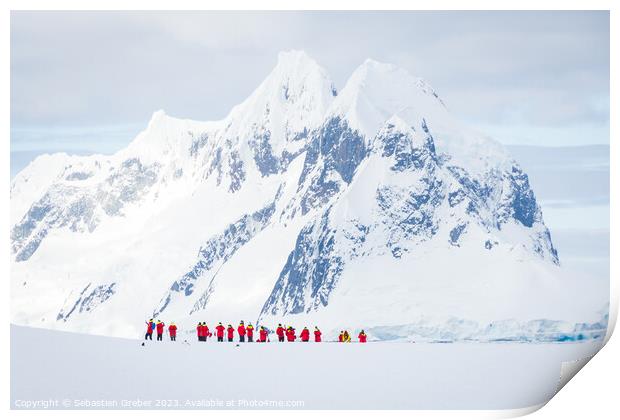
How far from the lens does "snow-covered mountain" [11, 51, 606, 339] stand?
317 ft

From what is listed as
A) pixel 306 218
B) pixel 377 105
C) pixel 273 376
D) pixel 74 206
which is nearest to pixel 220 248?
pixel 306 218

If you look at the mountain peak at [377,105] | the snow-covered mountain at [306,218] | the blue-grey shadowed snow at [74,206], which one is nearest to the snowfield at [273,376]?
the blue-grey shadowed snow at [74,206]

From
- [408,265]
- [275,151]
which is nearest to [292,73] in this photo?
[275,151]

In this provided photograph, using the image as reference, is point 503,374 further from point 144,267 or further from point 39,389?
point 144,267

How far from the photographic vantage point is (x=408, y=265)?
4377 inches

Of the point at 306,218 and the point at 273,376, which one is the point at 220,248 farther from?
the point at 273,376

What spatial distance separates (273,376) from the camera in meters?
23.3

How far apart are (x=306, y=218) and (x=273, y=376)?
378 feet

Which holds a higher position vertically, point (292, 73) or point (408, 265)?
point (292, 73)

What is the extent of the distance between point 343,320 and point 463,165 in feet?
160

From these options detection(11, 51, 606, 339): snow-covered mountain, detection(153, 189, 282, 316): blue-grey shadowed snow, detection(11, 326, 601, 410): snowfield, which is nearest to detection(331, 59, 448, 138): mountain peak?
detection(11, 51, 606, 339): snow-covered mountain

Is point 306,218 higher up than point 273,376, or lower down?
higher up

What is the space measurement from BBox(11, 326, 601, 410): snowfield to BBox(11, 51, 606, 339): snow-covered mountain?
50.3m

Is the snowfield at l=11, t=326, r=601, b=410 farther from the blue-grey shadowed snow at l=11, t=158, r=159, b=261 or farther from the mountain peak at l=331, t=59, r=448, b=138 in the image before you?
the mountain peak at l=331, t=59, r=448, b=138
